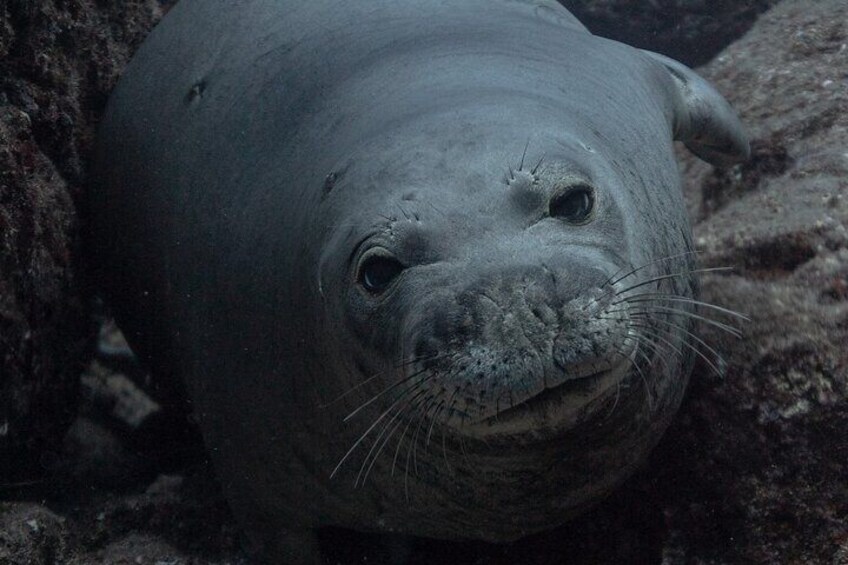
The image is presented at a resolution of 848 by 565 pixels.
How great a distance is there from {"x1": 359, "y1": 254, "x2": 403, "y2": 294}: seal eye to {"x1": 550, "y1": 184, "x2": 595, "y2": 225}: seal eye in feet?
1.55

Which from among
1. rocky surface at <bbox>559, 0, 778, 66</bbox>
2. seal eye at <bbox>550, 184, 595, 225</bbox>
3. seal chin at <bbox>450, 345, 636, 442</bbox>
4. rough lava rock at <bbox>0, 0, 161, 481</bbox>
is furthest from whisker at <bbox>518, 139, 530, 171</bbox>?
rocky surface at <bbox>559, 0, 778, 66</bbox>

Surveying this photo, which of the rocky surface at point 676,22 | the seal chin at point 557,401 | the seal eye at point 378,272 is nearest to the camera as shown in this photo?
the seal chin at point 557,401

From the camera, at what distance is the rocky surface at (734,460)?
2752 mm

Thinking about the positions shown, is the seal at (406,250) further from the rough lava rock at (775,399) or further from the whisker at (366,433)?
the rough lava rock at (775,399)

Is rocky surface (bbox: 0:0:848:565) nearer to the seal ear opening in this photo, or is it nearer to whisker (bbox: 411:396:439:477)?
the seal ear opening

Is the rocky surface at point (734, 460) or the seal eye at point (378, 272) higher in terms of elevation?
the seal eye at point (378, 272)

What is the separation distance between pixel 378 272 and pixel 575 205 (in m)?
0.59

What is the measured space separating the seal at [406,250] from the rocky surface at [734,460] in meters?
0.21

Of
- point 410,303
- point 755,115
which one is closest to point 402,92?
point 410,303

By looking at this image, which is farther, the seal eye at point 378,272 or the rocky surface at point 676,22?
the rocky surface at point 676,22

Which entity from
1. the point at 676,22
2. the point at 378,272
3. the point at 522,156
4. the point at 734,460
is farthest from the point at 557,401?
the point at 676,22

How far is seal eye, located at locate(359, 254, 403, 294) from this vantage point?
230cm

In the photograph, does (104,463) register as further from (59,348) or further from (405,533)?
(405,533)

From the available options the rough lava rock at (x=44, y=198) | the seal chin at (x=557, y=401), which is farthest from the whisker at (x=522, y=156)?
the rough lava rock at (x=44, y=198)
